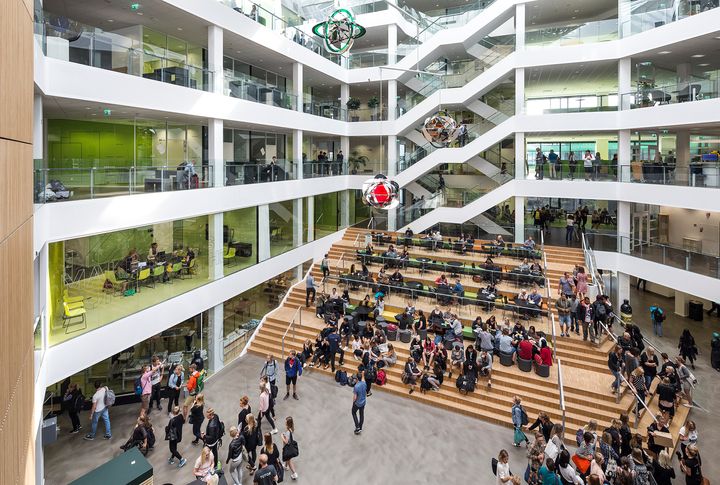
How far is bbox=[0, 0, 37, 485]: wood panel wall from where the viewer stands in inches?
138

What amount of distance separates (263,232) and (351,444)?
9.14 m

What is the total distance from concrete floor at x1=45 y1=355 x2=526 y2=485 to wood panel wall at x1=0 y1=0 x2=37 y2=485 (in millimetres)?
4451

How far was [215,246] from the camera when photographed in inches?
543

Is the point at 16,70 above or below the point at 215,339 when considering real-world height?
above

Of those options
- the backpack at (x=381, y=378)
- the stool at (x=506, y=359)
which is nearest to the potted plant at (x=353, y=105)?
the backpack at (x=381, y=378)

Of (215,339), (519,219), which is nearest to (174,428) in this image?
(215,339)

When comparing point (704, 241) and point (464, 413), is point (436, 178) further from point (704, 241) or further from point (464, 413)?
point (464, 413)

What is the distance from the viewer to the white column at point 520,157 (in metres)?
18.2

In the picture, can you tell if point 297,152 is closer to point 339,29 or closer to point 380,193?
point 380,193

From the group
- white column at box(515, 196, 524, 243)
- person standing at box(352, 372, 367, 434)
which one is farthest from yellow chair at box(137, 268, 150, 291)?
white column at box(515, 196, 524, 243)

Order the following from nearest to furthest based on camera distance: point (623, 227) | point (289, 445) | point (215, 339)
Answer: point (289, 445) → point (215, 339) → point (623, 227)

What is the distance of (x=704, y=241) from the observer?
17.6 m

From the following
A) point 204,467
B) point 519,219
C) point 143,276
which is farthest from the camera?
point 519,219

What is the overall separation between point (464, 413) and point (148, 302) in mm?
8464
